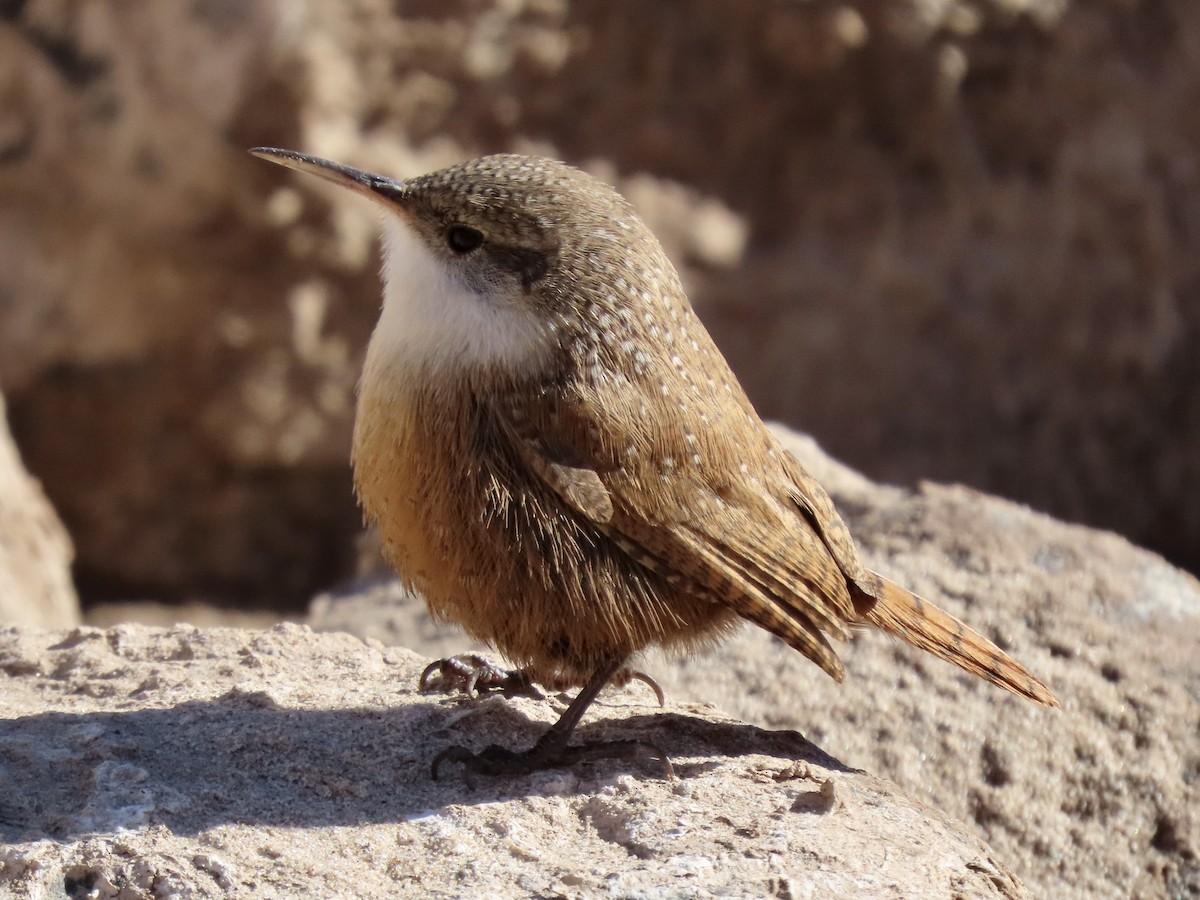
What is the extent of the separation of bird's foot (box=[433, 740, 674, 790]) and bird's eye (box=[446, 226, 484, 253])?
1.20 meters

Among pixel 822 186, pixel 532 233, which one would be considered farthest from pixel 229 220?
pixel 532 233

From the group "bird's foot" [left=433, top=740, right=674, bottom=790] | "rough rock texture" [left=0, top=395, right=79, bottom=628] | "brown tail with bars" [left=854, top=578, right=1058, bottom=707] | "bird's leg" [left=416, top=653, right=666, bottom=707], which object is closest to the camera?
"bird's foot" [left=433, top=740, right=674, bottom=790]

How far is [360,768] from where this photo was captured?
3340mm

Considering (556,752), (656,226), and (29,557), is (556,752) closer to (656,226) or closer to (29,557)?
(29,557)

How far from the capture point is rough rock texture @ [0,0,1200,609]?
7090mm

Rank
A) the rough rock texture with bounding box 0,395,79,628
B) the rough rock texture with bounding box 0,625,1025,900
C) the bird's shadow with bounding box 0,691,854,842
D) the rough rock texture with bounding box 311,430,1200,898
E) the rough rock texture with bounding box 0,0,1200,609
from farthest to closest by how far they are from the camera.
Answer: the rough rock texture with bounding box 0,0,1200,609 → the rough rock texture with bounding box 0,395,79,628 → the rough rock texture with bounding box 311,430,1200,898 → the bird's shadow with bounding box 0,691,854,842 → the rough rock texture with bounding box 0,625,1025,900

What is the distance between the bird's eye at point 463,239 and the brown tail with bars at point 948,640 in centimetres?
130

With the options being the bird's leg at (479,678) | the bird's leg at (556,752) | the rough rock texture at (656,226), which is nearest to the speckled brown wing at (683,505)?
the bird's leg at (556,752)

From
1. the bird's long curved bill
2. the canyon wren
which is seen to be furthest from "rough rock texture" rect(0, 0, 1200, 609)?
the canyon wren

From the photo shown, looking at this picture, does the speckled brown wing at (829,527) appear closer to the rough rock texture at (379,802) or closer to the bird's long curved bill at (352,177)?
the rough rock texture at (379,802)

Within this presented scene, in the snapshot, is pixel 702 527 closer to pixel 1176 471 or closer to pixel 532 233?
pixel 532 233

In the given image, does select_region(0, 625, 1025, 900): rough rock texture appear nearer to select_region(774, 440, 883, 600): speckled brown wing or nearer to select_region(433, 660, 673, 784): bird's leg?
select_region(433, 660, 673, 784): bird's leg

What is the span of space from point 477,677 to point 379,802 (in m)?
0.71

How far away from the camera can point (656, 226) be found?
25.5 feet
